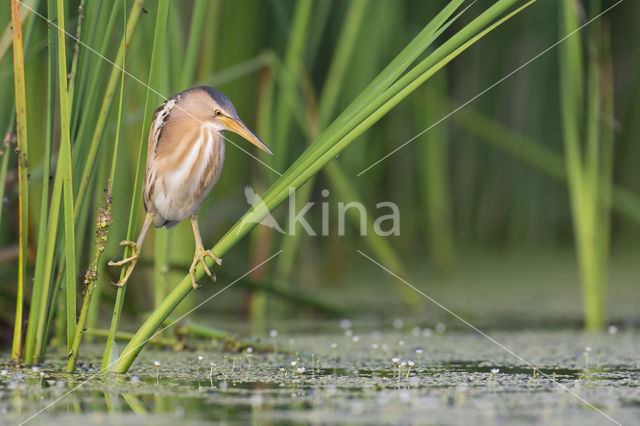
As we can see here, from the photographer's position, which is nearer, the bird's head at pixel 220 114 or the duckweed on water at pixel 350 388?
the duckweed on water at pixel 350 388

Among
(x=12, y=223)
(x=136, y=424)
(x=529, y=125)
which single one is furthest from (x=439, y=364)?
(x=529, y=125)

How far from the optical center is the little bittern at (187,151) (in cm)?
232

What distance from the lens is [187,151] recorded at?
2361 millimetres

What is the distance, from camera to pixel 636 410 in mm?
1994

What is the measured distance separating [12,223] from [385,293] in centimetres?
191

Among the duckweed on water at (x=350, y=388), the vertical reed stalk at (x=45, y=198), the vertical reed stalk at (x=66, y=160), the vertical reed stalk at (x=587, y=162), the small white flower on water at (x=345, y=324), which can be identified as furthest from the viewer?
the small white flower on water at (x=345, y=324)

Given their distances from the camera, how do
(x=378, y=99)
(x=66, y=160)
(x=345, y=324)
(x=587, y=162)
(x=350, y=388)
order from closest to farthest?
(x=378, y=99)
(x=66, y=160)
(x=350, y=388)
(x=587, y=162)
(x=345, y=324)

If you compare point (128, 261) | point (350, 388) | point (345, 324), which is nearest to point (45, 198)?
point (128, 261)

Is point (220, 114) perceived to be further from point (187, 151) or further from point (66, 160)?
point (66, 160)

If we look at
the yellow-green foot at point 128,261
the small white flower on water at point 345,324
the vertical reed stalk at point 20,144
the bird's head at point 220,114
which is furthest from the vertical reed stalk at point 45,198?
the small white flower on water at point 345,324

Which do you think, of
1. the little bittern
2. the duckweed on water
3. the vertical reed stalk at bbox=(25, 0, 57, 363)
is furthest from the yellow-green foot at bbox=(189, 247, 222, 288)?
the vertical reed stalk at bbox=(25, 0, 57, 363)

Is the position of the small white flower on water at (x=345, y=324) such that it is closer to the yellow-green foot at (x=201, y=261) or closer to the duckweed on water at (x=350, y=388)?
the duckweed on water at (x=350, y=388)

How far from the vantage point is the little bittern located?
2.32 m

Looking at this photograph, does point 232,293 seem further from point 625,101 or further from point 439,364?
point 625,101
